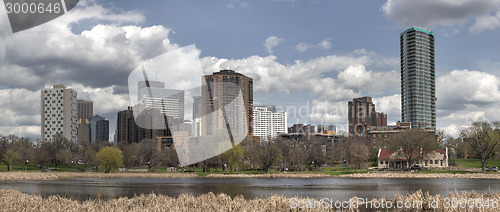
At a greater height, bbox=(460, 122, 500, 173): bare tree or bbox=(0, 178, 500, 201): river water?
bbox=(460, 122, 500, 173): bare tree

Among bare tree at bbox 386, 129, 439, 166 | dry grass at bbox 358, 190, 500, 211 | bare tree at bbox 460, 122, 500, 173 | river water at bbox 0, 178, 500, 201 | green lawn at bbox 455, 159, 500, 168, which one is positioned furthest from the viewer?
green lawn at bbox 455, 159, 500, 168

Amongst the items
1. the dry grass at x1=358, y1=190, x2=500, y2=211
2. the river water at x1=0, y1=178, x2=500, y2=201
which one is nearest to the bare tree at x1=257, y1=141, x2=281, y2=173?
the river water at x1=0, y1=178, x2=500, y2=201

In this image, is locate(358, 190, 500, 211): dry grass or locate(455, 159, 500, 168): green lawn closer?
locate(358, 190, 500, 211): dry grass

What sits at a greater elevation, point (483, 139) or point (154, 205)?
point (483, 139)

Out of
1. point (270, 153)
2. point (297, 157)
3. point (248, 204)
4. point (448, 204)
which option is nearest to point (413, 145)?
point (297, 157)

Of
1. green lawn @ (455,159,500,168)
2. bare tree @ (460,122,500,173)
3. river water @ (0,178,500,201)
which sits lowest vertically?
green lawn @ (455,159,500,168)

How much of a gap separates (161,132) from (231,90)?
117 feet

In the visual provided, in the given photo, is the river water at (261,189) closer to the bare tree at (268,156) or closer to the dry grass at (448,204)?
the dry grass at (448,204)

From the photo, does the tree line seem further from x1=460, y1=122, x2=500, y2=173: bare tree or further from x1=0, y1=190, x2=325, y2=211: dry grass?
x1=0, y1=190, x2=325, y2=211: dry grass

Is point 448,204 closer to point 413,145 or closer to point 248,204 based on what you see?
point 248,204

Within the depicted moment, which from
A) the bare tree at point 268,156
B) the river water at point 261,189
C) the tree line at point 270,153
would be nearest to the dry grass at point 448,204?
the river water at point 261,189

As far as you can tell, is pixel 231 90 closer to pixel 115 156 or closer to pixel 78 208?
pixel 115 156

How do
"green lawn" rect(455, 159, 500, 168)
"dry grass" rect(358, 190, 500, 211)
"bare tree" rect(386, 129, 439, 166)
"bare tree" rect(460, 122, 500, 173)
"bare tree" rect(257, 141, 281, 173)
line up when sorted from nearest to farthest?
"dry grass" rect(358, 190, 500, 211)
"bare tree" rect(460, 122, 500, 173)
"bare tree" rect(257, 141, 281, 173)
"bare tree" rect(386, 129, 439, 166)
"green lawn" rect(455, 159, 500, 168)

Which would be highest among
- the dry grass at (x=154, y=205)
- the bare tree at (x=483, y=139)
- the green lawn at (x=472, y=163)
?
the bare tree at (x=483, y=139)
